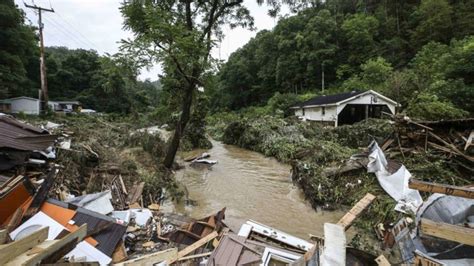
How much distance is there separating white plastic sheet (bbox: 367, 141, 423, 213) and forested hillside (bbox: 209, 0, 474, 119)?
7551mm

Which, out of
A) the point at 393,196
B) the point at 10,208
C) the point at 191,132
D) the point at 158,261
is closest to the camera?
the point at 158,261

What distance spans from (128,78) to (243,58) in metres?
41.9

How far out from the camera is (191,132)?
58.9 ft

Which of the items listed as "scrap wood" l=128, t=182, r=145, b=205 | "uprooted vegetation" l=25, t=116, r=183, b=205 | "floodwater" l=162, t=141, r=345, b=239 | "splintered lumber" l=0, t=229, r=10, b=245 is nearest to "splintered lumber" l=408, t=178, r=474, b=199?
"floodwater" l=162, t=141, r=345, b=239

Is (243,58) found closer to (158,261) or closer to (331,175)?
(331,175)

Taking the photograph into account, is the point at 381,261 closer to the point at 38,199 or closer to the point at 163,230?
the point at 163,230

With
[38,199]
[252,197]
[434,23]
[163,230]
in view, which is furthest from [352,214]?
[434,23]

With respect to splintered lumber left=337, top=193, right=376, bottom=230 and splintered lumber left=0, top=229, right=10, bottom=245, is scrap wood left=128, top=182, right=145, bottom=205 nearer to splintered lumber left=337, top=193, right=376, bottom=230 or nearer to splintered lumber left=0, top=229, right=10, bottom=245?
splintered lumber left=0, top=229, right=10, bottom=245

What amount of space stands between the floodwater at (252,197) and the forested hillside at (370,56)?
494 centimetres

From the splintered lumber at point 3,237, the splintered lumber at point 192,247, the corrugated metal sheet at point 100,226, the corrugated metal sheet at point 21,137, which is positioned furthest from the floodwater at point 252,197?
the splintered lumber at point 3,237

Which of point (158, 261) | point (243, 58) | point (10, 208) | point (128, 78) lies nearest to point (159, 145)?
point (128, 78)

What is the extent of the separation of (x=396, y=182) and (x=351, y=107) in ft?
54.7

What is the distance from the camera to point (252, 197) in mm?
8562

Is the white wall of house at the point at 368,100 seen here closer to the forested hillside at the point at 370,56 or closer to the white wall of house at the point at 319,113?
the white wall of house at the point at 319,113
